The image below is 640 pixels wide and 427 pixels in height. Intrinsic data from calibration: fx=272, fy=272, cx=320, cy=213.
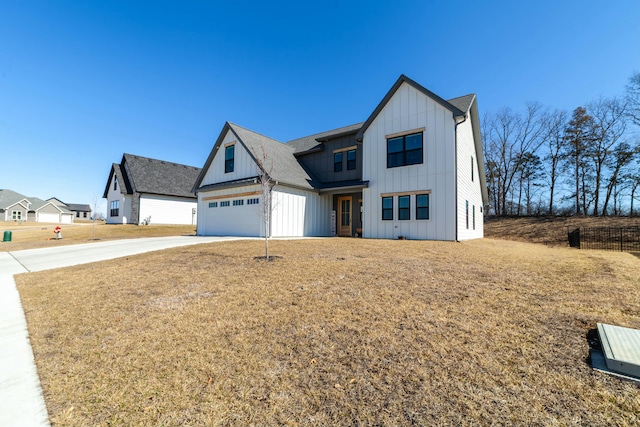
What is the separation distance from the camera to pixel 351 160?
1820cm

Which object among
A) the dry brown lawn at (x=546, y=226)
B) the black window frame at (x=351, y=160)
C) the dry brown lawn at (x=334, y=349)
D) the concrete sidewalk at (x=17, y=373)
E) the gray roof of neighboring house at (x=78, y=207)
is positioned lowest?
the concrete sidewalk at (x=17, y=373)

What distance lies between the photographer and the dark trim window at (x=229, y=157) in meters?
18.3

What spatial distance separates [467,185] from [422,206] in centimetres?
390

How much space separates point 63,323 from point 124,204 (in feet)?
101

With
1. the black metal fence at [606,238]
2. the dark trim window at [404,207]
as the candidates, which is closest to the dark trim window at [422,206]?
the dark trim window at [404,207]

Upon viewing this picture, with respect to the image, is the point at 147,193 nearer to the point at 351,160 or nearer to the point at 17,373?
the point at 351,160

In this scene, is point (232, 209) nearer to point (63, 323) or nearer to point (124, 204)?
point (63, 323)

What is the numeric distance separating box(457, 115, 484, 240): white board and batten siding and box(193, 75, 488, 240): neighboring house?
59 millimetres

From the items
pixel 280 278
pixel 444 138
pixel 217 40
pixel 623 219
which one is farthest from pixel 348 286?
pixel 623 219

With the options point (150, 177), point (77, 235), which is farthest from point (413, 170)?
point (150, 177)

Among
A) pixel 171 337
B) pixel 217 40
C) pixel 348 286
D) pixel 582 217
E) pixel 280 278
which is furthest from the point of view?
pixel 582 217

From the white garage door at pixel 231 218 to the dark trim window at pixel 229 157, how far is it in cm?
217

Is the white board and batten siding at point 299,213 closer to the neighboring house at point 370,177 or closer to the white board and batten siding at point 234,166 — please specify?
the neighboring house at point 370,177

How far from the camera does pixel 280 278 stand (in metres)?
6.07
